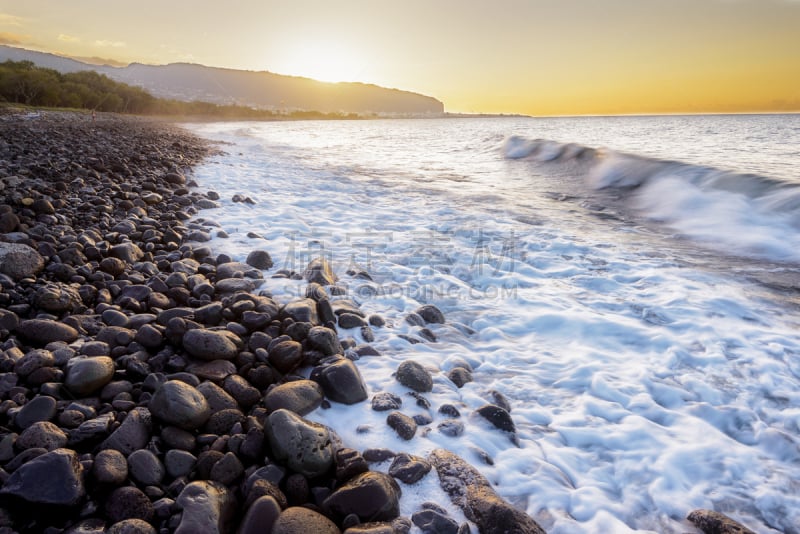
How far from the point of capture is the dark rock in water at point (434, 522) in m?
1.78

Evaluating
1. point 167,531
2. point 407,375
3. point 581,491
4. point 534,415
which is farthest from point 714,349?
point 167,531

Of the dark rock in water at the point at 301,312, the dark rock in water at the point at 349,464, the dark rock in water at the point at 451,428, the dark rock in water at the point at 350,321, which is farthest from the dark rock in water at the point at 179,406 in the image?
the dark rock in water at the point at 350,321

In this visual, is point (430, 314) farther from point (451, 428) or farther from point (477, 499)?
point (477, 499)

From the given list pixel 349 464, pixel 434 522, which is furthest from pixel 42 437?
pixel 434 522

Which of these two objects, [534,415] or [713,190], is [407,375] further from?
[713,190]

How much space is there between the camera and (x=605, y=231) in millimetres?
7391

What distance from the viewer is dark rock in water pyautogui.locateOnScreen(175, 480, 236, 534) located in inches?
63.6

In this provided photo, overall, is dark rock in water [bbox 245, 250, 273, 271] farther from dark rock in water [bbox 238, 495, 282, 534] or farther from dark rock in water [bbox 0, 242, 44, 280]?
dark rock in water [bbox 238, 495, 282, 534]

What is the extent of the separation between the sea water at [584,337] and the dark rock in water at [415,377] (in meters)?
0.07

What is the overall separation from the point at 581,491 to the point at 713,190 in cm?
1140

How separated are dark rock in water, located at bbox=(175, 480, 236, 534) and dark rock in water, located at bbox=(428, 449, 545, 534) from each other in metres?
0.97

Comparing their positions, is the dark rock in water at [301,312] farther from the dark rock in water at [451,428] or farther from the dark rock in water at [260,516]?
the dark rock in water at [260,516]

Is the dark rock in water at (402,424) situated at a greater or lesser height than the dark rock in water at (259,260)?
lesser

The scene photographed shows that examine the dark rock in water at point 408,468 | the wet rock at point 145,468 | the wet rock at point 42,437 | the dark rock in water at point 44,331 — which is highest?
the dark rock in water at point 44,331
